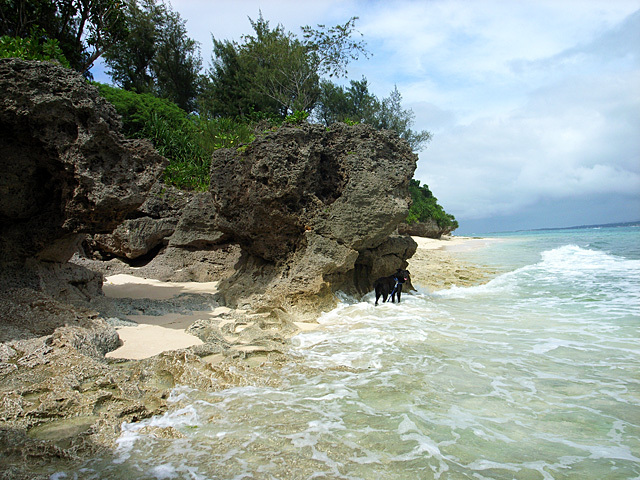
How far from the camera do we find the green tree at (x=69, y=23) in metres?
13.9

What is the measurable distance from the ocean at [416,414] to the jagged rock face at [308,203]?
1688 mm

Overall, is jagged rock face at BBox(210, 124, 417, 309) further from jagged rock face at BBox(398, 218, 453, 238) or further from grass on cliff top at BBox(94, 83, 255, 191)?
jagged rock face at BBox(398, 218, 453, 238)

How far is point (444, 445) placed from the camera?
2621 mm

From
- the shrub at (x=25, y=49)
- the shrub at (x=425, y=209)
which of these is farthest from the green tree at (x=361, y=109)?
the shrub at (x=25, y=49)

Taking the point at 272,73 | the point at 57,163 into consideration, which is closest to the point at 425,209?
the point at 272,73

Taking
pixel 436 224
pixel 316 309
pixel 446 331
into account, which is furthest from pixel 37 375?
pixel 436 224

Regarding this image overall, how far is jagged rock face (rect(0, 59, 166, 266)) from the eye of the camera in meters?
4.59

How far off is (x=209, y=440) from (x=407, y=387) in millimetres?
1742

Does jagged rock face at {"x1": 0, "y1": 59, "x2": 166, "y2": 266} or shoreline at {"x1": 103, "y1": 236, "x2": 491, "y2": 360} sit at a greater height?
jagged rock face at {"x1": 0, "y1": 59, "x2": 166, "y2": 266}

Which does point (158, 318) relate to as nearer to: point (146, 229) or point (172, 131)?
point (146, 229)

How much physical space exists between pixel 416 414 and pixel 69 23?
20.4m

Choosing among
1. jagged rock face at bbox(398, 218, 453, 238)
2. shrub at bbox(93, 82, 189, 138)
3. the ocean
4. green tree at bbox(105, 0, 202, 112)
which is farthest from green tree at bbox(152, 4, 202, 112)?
the ocean

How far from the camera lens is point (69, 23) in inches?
655

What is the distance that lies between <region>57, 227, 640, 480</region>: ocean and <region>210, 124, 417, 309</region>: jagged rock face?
5.54 feet
